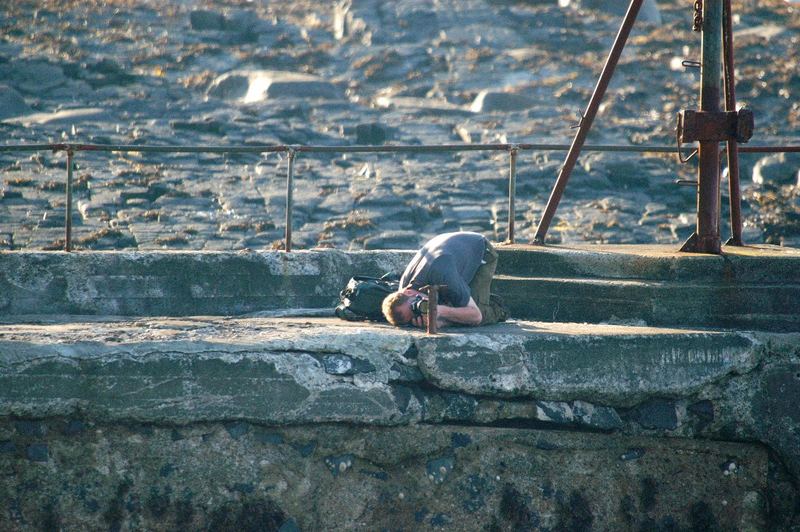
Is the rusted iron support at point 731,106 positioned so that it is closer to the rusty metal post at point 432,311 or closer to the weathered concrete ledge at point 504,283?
the weathered concrete ledge at point 504,283

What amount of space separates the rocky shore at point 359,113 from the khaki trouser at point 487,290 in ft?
21.9

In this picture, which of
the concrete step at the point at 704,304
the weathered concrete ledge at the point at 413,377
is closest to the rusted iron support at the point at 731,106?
the concrete step at the point at 704,304

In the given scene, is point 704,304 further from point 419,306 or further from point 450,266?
point 419,306

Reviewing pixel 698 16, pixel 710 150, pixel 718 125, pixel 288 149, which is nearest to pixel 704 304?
pixel 710 150

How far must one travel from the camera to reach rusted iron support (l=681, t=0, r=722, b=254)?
6914 millimetres

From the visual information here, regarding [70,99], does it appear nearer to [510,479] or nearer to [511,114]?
[511,114]

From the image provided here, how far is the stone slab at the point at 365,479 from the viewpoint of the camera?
17.3ft

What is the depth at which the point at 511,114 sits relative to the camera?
67.1ft

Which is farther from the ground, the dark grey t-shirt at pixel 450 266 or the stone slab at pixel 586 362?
the dark grey t-shirt at pixel 450 266

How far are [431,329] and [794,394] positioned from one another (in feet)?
6.63

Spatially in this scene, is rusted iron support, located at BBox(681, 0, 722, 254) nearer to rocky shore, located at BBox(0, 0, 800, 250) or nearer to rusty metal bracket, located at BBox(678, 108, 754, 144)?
rusty metal bracket, located at BBox(678, 108, 754, 144)

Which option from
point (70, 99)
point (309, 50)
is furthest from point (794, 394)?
point (309, 50)

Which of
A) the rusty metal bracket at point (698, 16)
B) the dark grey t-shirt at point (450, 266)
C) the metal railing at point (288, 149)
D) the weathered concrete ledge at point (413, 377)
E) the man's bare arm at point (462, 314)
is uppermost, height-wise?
the rusty metal bracket at point (698, 16)

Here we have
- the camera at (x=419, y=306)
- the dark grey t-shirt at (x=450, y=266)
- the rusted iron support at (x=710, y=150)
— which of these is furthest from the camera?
the rusted iron support at (x=710, y=150)
